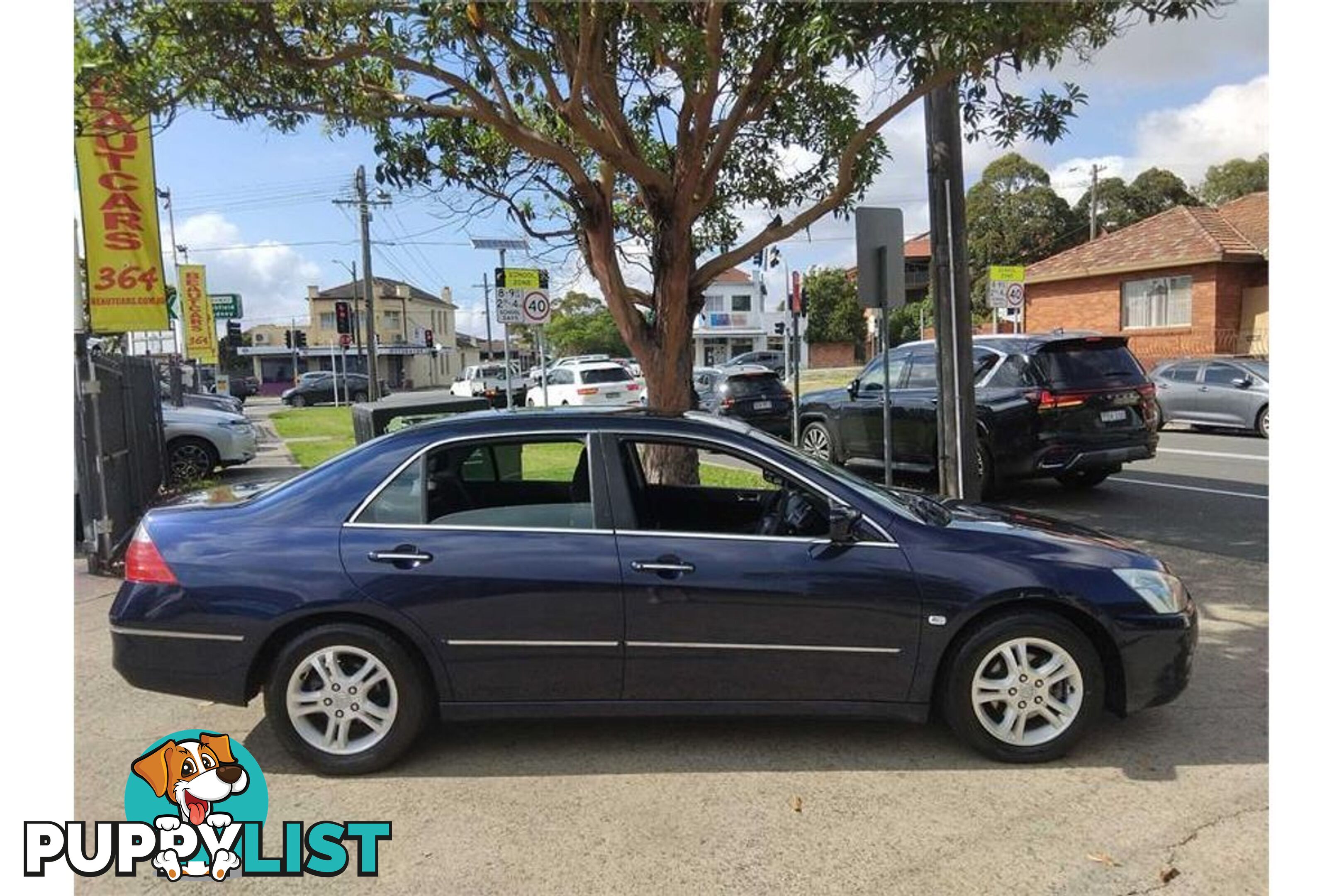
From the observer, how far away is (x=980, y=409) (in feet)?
31.7

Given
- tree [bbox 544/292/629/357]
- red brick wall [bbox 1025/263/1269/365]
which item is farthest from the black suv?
tree [bbox 544/292/629/357]

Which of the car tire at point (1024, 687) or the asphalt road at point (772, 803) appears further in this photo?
the car tire at point (1024, 687)

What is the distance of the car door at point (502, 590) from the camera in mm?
3775

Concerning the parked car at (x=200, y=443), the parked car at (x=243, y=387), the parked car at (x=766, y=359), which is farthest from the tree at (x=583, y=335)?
the parked car at (x=200, y=443)

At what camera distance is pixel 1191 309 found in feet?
86.4

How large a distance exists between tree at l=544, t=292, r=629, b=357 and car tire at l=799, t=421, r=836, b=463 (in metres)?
59.1

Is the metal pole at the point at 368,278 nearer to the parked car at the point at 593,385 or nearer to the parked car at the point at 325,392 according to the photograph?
the parked car at the point at 593,385

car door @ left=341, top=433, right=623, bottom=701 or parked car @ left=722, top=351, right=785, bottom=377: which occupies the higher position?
parked car @ left=722, top=351, right=785, bottom=377

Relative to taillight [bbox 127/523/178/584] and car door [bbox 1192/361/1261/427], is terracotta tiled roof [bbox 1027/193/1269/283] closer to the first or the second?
car door [bbox 1192/361/1261/427]

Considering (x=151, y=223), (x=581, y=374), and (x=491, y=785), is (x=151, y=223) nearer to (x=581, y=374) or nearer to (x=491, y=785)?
(x=491, y=785)

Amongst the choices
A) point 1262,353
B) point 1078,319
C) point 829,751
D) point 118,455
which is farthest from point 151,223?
point 1078,319

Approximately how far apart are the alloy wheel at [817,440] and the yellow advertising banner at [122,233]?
8.03 m

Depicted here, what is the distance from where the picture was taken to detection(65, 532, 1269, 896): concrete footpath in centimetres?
310

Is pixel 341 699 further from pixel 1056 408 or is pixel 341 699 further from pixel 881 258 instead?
pixel 1056 408
